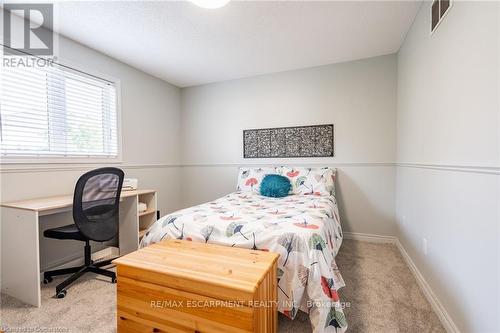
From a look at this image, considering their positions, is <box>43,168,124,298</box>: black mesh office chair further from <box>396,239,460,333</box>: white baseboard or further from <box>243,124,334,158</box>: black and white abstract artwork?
<box>396,239,460,333</box>: white baseboard

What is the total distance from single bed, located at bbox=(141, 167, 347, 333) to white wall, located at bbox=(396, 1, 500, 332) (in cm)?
65

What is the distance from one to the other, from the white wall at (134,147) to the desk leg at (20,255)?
302 mm

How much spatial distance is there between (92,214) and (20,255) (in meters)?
0.52

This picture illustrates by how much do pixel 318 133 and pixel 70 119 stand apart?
2.92 metres

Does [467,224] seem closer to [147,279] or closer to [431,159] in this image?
[431,159]

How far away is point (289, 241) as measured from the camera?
1371 mm

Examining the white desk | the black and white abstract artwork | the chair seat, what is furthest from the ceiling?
the chair seat

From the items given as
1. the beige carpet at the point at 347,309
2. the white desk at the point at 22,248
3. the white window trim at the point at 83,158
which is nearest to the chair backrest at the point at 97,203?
the white desk at the point at 22,248

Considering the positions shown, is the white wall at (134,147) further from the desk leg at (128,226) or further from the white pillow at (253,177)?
the white pillow at (253,177)

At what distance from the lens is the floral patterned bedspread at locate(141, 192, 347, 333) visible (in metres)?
1.24

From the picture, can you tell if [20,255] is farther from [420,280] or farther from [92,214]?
[420,280]

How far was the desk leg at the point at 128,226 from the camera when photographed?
2.54 metres

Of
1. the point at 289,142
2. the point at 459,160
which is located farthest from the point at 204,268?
the point at 289,142

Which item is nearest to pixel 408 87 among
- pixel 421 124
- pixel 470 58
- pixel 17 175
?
pixel 421 124
